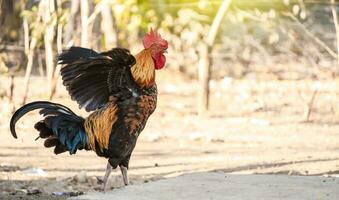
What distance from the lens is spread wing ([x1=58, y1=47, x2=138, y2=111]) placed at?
24.2 ft

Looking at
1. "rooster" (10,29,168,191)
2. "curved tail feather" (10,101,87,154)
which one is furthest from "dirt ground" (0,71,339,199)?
"rooster" (10,29,168,191)

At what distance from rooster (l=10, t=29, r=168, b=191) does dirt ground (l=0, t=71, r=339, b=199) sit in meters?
0.74

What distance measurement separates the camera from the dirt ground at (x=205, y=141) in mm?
10211

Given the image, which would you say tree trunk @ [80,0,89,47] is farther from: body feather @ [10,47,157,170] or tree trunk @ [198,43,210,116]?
body feather @ [10,47,157,170]

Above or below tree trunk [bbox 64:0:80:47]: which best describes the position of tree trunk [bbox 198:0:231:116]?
below

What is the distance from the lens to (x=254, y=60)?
75.7 ft

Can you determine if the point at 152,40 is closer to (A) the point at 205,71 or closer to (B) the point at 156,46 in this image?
(B) the point at 156,46

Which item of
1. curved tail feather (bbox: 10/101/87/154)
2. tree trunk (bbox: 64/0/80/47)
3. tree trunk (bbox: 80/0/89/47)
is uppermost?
tree trunk (bbox: 64/0/80/47)

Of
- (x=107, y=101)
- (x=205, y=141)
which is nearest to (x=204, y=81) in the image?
(x=205, y=141)

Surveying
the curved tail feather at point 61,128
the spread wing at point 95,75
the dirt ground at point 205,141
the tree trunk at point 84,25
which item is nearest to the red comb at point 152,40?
the spread wing at point 95,75

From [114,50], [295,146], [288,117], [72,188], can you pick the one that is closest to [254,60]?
[288,117]

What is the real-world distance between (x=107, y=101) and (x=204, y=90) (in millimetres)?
9684

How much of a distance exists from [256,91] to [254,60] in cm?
185

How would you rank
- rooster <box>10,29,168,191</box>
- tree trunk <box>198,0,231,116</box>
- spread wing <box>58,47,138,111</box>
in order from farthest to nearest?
tree trunk <box>198,0,231,116</box>, rooster <box>10,29,168,191</box>, spread wing <box>58,47,138,111</box>
